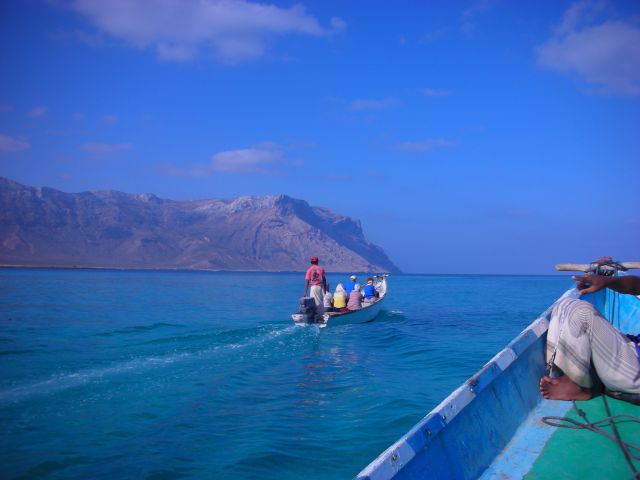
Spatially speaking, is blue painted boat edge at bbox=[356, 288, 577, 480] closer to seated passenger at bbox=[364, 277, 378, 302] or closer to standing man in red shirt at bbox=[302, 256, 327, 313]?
standing man in red shirt at bbox=[302, 256, 327, 313]

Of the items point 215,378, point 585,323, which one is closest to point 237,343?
point 215,378

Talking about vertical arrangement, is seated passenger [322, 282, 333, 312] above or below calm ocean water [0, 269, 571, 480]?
above

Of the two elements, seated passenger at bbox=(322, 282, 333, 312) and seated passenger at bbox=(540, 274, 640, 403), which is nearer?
seated passenger at bbox=(540, 274, 640, 403)

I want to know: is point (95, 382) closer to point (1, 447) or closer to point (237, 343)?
point (1, 447)

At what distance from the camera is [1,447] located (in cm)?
657

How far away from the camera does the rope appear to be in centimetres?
351

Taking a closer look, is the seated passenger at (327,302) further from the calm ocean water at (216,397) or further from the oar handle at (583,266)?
the oar handle at (583,266)

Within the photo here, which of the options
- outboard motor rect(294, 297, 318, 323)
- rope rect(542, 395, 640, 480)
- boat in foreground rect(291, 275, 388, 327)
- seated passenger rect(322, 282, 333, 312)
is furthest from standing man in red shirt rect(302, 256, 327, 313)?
rope rect(542, 395, 640, 480)

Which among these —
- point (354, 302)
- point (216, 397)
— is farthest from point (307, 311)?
point (216, 397)

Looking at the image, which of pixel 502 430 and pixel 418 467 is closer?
pixel 418 467

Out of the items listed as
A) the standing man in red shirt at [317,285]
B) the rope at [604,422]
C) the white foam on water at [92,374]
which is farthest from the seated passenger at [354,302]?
the rope at [604,422]

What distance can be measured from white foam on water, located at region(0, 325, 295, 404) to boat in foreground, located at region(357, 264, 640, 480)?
8.88 m

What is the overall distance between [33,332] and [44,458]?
1429 centimetres

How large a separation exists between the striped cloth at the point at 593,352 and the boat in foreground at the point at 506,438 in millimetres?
229
